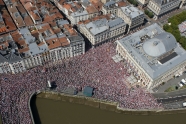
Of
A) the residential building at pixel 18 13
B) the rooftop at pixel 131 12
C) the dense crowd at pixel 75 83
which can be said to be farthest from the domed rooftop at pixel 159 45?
the residential building at pixel 18 13

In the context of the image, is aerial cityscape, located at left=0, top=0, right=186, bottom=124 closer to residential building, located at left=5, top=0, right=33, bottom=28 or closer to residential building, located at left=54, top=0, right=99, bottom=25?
residential building, located at left=5, top=0, right=33, bottom=28

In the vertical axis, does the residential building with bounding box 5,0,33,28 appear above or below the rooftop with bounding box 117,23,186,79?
above

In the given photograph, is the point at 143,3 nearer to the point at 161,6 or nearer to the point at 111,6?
the point at 161,6

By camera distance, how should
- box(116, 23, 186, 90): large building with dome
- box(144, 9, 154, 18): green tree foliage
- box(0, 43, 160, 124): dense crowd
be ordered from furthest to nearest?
1. box(144, 9, 154, 18): green tree foliage
2. box(116, 23, 186, 90): large building with dome
3. box(0, 43, 160, 124): dense crowd

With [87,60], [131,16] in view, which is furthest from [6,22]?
[131,16]

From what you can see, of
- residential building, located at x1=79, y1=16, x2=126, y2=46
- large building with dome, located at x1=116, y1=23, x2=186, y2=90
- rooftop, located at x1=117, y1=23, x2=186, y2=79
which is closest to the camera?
large building with dome, located at x1=116, y1=23, x2=186, y2=90

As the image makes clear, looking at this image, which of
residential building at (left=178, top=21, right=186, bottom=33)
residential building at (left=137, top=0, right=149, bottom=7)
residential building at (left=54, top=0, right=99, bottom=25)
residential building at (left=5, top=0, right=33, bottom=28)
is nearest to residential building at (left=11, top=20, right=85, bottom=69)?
residential building at (left=5, top=0, right=33, bottom=28)
